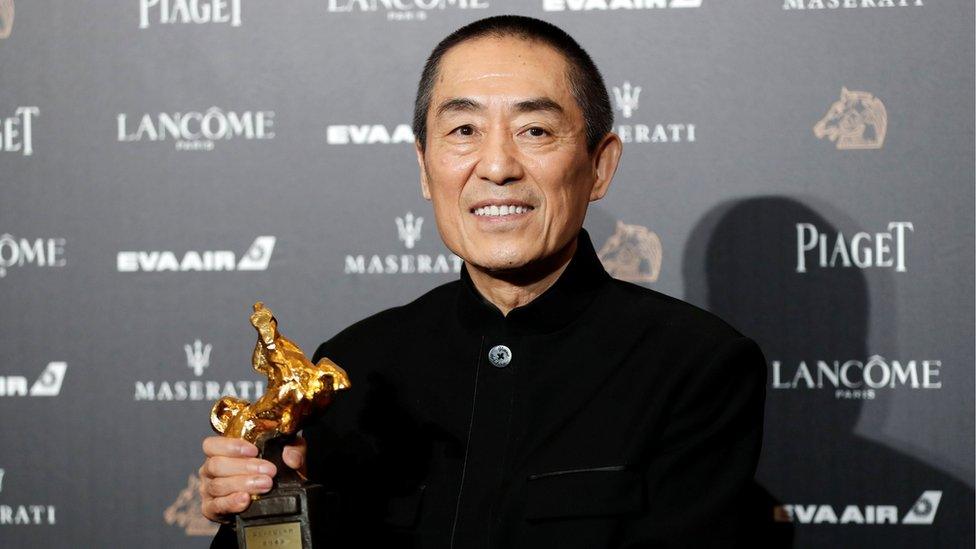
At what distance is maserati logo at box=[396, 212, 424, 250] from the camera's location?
2.23 m

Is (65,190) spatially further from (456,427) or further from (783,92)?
(783,92)

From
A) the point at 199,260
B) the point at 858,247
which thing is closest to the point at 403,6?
the point at 199,260

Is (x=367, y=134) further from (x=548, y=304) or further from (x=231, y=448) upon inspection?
(x=231, y=448)

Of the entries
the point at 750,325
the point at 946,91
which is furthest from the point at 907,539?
the point at 946,91

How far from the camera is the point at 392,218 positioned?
7.33 feet

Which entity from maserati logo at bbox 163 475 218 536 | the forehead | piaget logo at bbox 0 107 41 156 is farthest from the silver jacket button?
piaget logo at bbox 0 107 41 156

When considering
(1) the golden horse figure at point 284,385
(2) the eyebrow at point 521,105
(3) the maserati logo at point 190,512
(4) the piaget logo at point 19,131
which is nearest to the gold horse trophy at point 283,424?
(1) the golden horse figure at point 284,385

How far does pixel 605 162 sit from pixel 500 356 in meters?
0.34

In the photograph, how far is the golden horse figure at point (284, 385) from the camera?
4.18 ft

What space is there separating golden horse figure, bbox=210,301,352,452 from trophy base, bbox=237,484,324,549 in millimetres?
68

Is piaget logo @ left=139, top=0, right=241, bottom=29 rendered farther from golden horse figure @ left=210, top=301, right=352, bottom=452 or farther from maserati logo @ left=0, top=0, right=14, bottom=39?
golden horse figure @ left=210, top=301, right=352, bottom=452

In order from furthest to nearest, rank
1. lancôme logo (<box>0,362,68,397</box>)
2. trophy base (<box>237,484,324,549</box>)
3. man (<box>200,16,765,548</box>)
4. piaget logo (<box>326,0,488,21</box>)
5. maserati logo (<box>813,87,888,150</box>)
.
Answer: lancôme logo (<box>0,362,68,397</box>) < piaget logo (<box>326,0,488,21</box>) < maserati logo (<box>813,87,888,150</box>) < man (<box>200,16,765,548</box>) < trophy base (<box>237,484,324,549</box>)

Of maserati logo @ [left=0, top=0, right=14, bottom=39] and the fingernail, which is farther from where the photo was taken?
maserati logo @ [left=0, top=0, right=14, bottom=39]

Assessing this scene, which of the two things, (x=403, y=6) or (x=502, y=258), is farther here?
(x=403, y=6)
